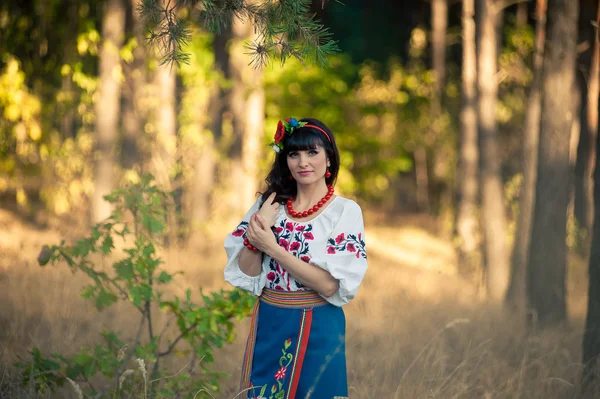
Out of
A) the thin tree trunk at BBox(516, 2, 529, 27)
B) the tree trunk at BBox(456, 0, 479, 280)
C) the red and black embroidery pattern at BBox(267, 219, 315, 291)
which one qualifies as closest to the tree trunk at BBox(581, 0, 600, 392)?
the red and black embroidery pattern at BBox(267, 219, 315, 291)

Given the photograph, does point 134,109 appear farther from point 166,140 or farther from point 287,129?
point 287,129

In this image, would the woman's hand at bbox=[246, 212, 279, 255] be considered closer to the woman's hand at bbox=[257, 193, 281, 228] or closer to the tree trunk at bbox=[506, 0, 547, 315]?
the woman's hand at bbox=[257, 193, 281, 228]

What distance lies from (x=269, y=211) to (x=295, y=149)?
0.96 feet

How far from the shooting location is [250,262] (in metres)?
2.80

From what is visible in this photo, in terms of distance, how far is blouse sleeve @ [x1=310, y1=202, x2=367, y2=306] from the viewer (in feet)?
8.54

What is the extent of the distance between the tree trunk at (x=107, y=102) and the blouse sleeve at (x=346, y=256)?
653cm

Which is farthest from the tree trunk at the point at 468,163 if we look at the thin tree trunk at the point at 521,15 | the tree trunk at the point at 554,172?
the thin tree trunk at the point at 521,15

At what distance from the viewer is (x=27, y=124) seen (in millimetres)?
10219

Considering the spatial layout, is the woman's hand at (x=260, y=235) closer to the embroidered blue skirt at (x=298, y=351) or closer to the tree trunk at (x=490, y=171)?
the embroidered blue skirt at (x=298, y=351)

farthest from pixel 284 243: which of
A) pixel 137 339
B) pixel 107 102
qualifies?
pixel 107 102

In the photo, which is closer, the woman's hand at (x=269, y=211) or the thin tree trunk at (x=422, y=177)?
the woman's hand at (x=269, y=211)

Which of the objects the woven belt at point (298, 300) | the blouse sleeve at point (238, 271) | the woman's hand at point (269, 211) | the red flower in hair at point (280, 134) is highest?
the red flower in hair at point (280, 134)

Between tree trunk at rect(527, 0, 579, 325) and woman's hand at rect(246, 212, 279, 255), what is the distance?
3.57 meters

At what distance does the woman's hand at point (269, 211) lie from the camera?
2.73 m
